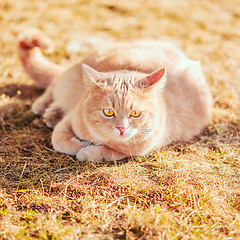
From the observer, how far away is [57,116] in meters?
3.03

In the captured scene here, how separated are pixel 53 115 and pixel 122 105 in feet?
3.64

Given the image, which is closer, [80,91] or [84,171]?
[84,171]

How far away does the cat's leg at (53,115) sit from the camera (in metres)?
2.95

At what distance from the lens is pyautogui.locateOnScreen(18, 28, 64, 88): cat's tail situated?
3.29 meters

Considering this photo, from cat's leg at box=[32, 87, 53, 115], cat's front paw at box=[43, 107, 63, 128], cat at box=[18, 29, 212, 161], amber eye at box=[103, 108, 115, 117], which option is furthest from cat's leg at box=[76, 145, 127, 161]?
cat's leg at box=[32, 87, 53, 115]

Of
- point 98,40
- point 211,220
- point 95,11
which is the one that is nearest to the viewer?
point 211,220

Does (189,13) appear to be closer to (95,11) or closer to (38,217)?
(95,11)

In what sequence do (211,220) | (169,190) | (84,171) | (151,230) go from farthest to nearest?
(84,171) < (169,190) < (211,220) < (151,230)

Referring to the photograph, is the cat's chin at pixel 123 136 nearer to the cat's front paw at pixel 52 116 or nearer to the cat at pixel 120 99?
the cat at pixel 120 99

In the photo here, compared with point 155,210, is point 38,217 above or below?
below

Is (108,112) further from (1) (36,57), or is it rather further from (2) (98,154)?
(1) (36,57)

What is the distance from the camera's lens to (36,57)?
3.53 meters

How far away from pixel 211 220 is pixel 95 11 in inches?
202

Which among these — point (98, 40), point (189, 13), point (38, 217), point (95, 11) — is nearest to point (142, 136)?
point (38, 217)
